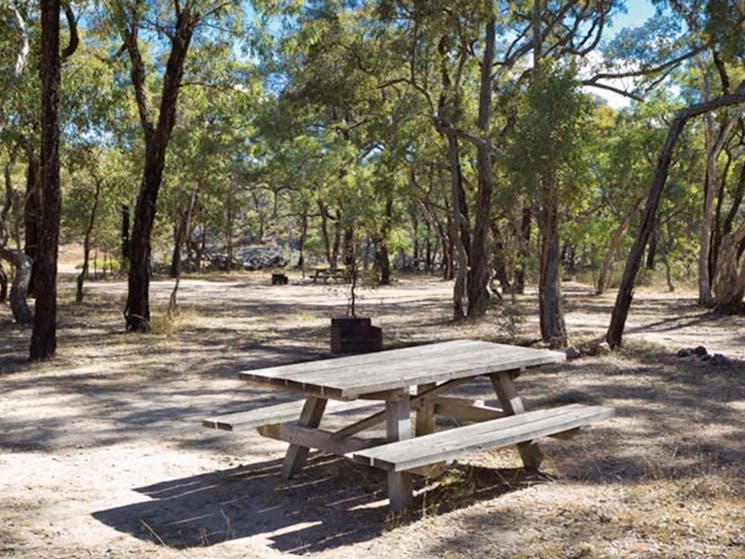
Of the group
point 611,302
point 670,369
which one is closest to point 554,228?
point 670,369

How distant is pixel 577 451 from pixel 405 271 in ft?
135

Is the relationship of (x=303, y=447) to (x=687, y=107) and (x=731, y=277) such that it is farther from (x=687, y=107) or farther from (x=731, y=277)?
(x=731, y=277)

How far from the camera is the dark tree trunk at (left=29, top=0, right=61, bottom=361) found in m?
9.97

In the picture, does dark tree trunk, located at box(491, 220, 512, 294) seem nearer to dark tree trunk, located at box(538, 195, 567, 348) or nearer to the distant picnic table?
the distant picnic table

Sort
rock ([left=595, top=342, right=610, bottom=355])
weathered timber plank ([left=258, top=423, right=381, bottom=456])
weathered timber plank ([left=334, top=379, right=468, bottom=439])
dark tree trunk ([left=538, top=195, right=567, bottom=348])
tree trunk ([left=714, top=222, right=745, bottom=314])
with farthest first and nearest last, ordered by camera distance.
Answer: tree trunk ([left=714, top=222, right=745, bottom=314])
dark tree trunk ([left=538, top=195, right=567, bottom=348])
rock ([left=595, top=342, right=610, bottom=355])
weathered timber plank ([left=334, top=379, right=468, bottom=439])
weathered timber plank ([left=258, top=423, right=381, bottom=456])

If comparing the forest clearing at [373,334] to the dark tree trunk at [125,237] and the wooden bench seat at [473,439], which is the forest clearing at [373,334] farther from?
the dark tree trunk at [125,237]

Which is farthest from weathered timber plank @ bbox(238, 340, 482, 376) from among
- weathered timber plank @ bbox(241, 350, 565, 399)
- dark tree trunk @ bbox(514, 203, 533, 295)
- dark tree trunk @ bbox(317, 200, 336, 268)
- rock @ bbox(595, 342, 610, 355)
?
dark tree trunk @ bbox(317, 200, 336, 268)

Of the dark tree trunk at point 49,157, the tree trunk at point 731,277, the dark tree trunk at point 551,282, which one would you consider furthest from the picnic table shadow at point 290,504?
the tree trunk at point 731,277

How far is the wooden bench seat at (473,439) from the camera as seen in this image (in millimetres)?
4219

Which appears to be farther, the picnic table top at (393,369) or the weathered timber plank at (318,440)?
the weathered timber plank at (318,440)

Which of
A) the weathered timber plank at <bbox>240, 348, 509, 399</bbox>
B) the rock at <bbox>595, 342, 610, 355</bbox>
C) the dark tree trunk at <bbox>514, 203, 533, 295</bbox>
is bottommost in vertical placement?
the rock at <bbox>595, 342, 610, 355</bbox>

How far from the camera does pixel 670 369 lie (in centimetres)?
984

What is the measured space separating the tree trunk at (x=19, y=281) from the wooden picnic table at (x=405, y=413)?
9.34m

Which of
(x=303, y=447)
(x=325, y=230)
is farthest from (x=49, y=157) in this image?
(x=325, y=230)
